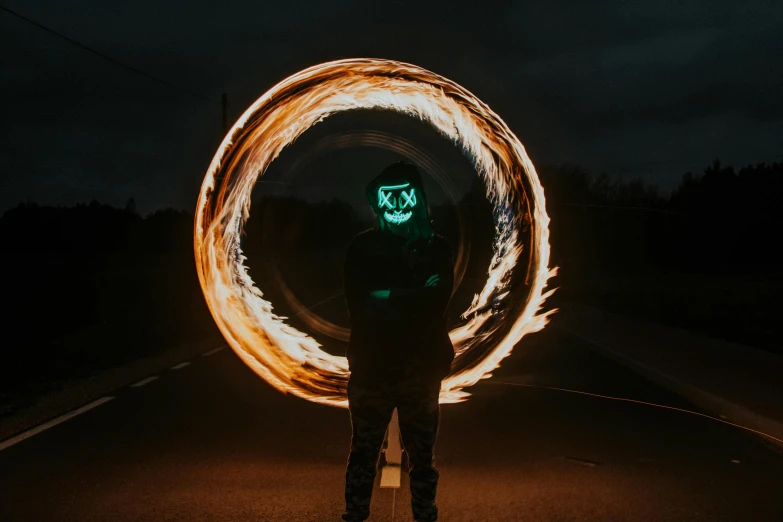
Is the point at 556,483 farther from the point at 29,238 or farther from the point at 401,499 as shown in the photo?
the point at 29,238

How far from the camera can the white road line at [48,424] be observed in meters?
8.56

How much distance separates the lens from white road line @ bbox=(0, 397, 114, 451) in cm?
856

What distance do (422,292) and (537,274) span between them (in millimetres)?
2375

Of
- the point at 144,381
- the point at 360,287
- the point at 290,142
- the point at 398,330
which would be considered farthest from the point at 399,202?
the point at 144,381

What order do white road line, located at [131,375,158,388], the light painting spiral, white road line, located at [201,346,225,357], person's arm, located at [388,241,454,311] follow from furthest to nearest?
white road line, located at [201,346,225,357] → white road line, located at [131,375,158,388] → the light painting spiral → person's arm, located at [388,241,454,311]

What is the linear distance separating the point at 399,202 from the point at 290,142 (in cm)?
325

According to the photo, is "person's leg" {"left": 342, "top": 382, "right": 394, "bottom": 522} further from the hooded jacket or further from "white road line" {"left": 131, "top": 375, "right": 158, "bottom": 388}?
"white road line" {"left": 131, "top": 375, "right": 158, "bottom": 388}

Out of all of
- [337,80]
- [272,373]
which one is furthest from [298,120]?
[272,373]

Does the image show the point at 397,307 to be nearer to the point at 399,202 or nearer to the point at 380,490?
the point at 399,202

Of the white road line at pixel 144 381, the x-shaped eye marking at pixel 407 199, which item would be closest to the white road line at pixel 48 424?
the white road line at pixel 144 381

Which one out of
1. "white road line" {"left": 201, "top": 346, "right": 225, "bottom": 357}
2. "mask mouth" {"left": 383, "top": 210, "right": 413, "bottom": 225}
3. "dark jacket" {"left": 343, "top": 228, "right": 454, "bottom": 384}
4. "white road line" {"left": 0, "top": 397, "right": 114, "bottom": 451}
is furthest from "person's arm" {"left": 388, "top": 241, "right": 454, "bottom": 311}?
"white road line" {"left": 201, "top": 346, "right": 225, "bottom": 357}

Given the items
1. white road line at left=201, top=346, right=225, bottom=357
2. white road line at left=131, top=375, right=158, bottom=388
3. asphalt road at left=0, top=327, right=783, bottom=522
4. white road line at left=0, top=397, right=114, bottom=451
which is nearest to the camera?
asphalt road at left=0, top=327, right=783, bottom=522

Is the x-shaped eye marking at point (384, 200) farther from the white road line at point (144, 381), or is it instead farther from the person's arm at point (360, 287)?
the white road line at point (144, 381)

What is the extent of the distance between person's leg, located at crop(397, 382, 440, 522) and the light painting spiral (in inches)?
50.7
